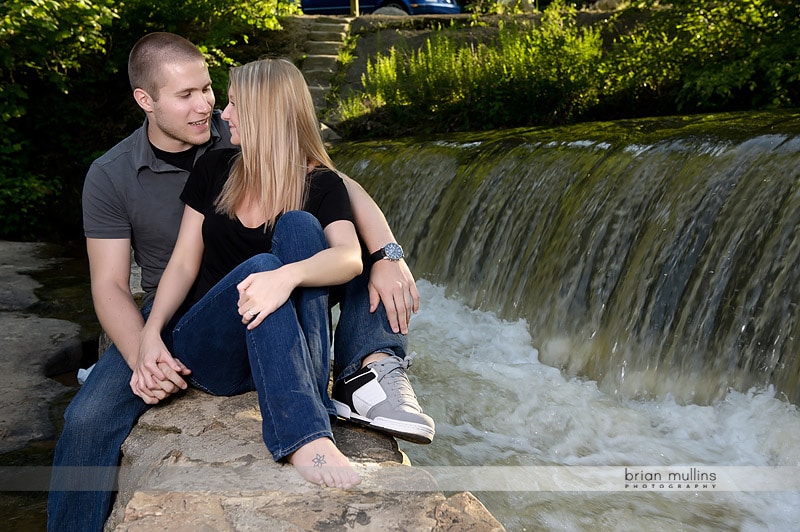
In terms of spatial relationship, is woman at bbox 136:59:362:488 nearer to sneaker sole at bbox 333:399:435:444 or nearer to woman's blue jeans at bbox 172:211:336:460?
woman's blue jeans at bbox 172:211:336:460

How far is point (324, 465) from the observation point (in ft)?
7.29

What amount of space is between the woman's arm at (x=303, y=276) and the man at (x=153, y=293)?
0.18 metres

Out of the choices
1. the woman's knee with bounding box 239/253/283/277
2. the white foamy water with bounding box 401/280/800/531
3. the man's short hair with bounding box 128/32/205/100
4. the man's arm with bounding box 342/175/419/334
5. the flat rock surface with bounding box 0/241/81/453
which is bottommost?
the flat rock surface with bounding box 0/241/81/453

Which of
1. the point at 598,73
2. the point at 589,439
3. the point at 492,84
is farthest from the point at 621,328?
the point at 492,84

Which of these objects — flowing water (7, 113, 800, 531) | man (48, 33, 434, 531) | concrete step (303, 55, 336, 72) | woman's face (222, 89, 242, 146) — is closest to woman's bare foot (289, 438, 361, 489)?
man (48, 33, 434, 531)

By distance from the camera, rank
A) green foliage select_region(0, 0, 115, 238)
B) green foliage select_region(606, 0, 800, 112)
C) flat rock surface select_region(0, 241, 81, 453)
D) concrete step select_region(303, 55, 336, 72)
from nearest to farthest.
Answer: flat rock surface select_region(0, 241, 81, 453) < green foliage select_region(606, 0, 800, 112) < green foliage select_region(0, 0, 115, 238) < concrete step select_region(303, 55, 336, 72)

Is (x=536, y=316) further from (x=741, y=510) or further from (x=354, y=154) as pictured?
(x=354, y=154)

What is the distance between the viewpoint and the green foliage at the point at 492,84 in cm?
856

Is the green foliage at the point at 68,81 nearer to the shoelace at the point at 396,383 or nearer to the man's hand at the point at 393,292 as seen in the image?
the man's hand at the point at 393,292

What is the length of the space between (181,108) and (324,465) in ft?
5.09

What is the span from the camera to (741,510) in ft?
9.61

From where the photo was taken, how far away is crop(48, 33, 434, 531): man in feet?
8.65

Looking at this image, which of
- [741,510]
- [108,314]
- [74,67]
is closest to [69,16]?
[74,67]

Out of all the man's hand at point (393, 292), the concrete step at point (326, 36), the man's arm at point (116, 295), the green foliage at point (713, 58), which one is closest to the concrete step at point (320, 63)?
the concrete step at point (326, 36)
